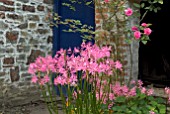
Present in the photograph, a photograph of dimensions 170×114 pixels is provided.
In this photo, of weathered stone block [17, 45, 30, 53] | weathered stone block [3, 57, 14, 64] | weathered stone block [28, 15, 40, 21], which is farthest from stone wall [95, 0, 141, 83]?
weathered stone block [3, 57, 14, 64]

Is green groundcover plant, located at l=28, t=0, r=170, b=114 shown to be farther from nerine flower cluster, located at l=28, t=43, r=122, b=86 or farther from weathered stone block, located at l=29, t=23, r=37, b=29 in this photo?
weathered stone block, located at l=29, t=23, r=37, b=29

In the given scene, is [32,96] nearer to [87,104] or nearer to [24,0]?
[24,0]

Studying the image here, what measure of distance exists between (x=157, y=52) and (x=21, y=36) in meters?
2.87

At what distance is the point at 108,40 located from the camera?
4.71 meters

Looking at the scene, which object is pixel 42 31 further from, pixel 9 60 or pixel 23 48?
pixel 9 60

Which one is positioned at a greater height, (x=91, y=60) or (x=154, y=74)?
(x=91, y=60)

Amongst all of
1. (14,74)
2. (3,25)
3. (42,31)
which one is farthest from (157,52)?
(3,25)

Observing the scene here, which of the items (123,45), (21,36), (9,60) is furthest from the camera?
(21,36)

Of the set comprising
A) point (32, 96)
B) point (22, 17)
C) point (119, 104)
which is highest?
point (22, 17)

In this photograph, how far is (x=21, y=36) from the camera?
19.4 ft

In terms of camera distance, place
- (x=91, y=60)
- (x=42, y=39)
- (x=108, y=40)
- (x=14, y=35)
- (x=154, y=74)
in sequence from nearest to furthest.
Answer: (x=91, y=60) → (x=108, y=40) → (x=14, y=35) → (x=42, y=39) → (x=154, y=74)

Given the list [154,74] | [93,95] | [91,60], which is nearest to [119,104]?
[93,95]

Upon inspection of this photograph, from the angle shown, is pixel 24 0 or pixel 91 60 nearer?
pixel 91 60

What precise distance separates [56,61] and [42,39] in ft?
11.0
